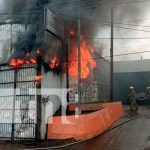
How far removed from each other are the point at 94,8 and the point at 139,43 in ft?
56.8

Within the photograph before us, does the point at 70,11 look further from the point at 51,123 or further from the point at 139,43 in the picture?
the point at 139,43

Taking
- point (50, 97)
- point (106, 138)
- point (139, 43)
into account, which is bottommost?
point (106, 138)

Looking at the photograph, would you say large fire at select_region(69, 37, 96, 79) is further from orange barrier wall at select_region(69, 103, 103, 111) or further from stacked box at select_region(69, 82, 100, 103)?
orange barrier wall at select_region(69, 103, 103, 111)

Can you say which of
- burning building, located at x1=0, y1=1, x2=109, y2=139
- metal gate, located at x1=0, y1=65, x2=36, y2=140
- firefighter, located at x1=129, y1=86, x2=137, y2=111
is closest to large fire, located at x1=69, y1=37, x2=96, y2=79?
burning building, located at x1=0, y1=1, x2=109, y2=139

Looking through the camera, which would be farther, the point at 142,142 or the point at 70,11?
the point at 70,11

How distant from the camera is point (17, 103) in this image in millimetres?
17328

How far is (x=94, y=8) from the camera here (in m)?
20.0

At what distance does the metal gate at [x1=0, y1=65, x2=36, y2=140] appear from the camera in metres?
16.8

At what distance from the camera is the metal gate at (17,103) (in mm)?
16781

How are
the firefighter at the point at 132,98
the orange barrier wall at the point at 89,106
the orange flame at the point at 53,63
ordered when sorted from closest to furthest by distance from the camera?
the orange flame at the point at 53,63 → the orange barrier wall at the point at 89,106 → the firefighter at the point at 132,98

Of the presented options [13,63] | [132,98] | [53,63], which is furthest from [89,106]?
[13,63]

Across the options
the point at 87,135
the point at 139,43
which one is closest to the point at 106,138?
the point at 87,135

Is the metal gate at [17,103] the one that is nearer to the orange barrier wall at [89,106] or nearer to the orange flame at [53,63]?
the orange flame at [53,63]

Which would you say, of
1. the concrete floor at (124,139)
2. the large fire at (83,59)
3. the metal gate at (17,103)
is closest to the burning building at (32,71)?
the metal gate at (17,103)
